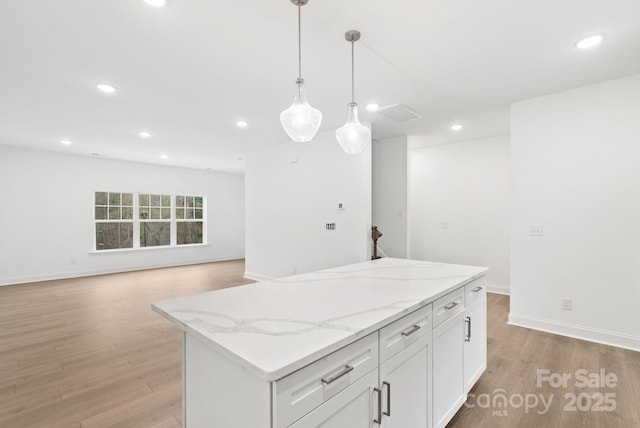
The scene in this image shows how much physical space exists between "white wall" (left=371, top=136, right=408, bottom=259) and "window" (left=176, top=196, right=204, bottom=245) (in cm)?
531

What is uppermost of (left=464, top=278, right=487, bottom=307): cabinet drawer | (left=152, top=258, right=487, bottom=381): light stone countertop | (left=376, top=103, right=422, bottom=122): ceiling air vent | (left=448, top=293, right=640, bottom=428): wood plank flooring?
(left=376, top=103, right=422, bottom=122): ceiling air vent

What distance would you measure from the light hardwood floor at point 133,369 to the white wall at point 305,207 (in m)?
2.05

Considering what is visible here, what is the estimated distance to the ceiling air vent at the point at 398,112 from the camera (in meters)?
3.51

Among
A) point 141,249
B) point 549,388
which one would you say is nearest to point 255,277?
point 141,249

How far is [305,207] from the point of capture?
16.5 feet

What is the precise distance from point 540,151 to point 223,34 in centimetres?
335

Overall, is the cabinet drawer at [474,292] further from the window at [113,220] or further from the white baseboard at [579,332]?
the window at [113,220]

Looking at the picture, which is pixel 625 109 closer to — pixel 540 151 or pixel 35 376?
pixel 540 151

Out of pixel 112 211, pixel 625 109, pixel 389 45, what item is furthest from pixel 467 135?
pixel 112 211

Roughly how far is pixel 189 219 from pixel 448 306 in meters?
7.81

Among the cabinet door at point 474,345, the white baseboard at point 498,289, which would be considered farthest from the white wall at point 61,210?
the cabinet door at point 474,345

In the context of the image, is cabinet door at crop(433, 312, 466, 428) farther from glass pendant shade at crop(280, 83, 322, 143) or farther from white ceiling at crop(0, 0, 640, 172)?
white ceiling at crop(0, 0, 640, 172)

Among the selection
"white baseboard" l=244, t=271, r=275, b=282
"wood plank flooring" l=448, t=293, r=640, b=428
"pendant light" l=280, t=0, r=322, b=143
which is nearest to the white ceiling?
"pendant light" l=280, t=0, r=322, b=143

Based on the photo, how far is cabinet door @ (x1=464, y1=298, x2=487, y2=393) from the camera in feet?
6.46
